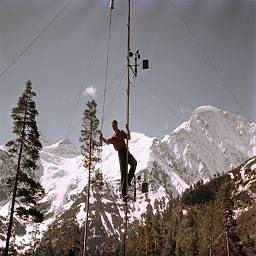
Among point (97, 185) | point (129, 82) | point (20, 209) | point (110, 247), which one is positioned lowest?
point (129, 82)

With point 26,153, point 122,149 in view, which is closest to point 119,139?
point 122,149

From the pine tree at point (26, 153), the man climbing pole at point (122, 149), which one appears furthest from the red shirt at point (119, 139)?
the pine tree at point (26, 153)

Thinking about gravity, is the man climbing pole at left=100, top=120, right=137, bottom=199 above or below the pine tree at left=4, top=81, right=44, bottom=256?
below

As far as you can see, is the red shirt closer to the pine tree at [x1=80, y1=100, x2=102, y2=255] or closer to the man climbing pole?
the man climbing pole

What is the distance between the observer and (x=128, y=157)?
12.2 m

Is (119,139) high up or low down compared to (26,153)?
down

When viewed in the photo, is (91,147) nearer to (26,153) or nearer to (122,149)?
(26,153)

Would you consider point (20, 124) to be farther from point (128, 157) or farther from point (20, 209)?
point (128, 157)

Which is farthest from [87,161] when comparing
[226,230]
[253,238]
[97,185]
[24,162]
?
[253,238]

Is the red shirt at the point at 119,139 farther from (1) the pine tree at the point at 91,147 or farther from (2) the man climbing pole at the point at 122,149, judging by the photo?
(1) the pine tree at the point at 91,147

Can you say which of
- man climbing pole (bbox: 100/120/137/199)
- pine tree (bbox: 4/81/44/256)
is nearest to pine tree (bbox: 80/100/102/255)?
pine tree (bbox: 4/81/44/256)

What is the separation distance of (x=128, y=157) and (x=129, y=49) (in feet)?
10.9

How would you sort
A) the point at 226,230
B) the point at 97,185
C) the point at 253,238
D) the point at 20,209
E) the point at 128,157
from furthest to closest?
the point at 253,238
the point at 226,230
the point at 97,185
the point at 20,209
the point at 128,157

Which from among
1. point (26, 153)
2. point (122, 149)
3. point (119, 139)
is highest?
point (26, 153)
